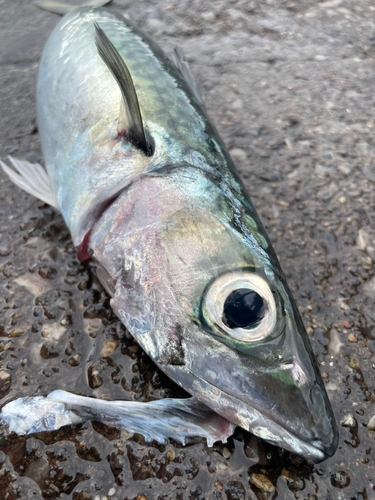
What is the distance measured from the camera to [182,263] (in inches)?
57.9

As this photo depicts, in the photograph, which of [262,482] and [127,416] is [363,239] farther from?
[127,416]

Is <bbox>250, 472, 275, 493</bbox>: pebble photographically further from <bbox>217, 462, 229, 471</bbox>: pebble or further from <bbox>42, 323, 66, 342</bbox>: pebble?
<bbox>42, 323, 66, 342</bbox>: pebble

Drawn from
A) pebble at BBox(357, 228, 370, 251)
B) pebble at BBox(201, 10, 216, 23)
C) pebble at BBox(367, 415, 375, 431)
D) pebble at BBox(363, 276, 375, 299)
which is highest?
pebble at BBox(201, 10, 216, 23)

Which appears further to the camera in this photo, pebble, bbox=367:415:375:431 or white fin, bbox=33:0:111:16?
white fin, bbox=33:0:111:16

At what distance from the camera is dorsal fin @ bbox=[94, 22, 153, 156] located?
172 cm

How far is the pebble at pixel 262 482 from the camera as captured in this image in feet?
5.17

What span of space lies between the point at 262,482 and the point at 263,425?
46 centimetres

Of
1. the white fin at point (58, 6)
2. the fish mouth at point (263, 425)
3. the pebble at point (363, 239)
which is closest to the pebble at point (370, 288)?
the pebble at point (363, 239)

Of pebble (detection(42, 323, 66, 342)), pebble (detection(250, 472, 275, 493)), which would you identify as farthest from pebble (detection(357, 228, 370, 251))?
pebble (detection(42, 323, 66, 342))

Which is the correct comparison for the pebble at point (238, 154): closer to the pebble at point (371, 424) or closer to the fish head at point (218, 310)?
the fish head at point (218, 310)

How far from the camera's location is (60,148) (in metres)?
2.17

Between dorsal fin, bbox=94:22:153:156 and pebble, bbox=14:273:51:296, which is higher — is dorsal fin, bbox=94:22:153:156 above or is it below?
above

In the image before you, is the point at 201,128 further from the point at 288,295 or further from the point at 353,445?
the point at 353,445

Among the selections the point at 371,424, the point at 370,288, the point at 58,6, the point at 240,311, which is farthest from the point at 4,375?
the point at 58,6
